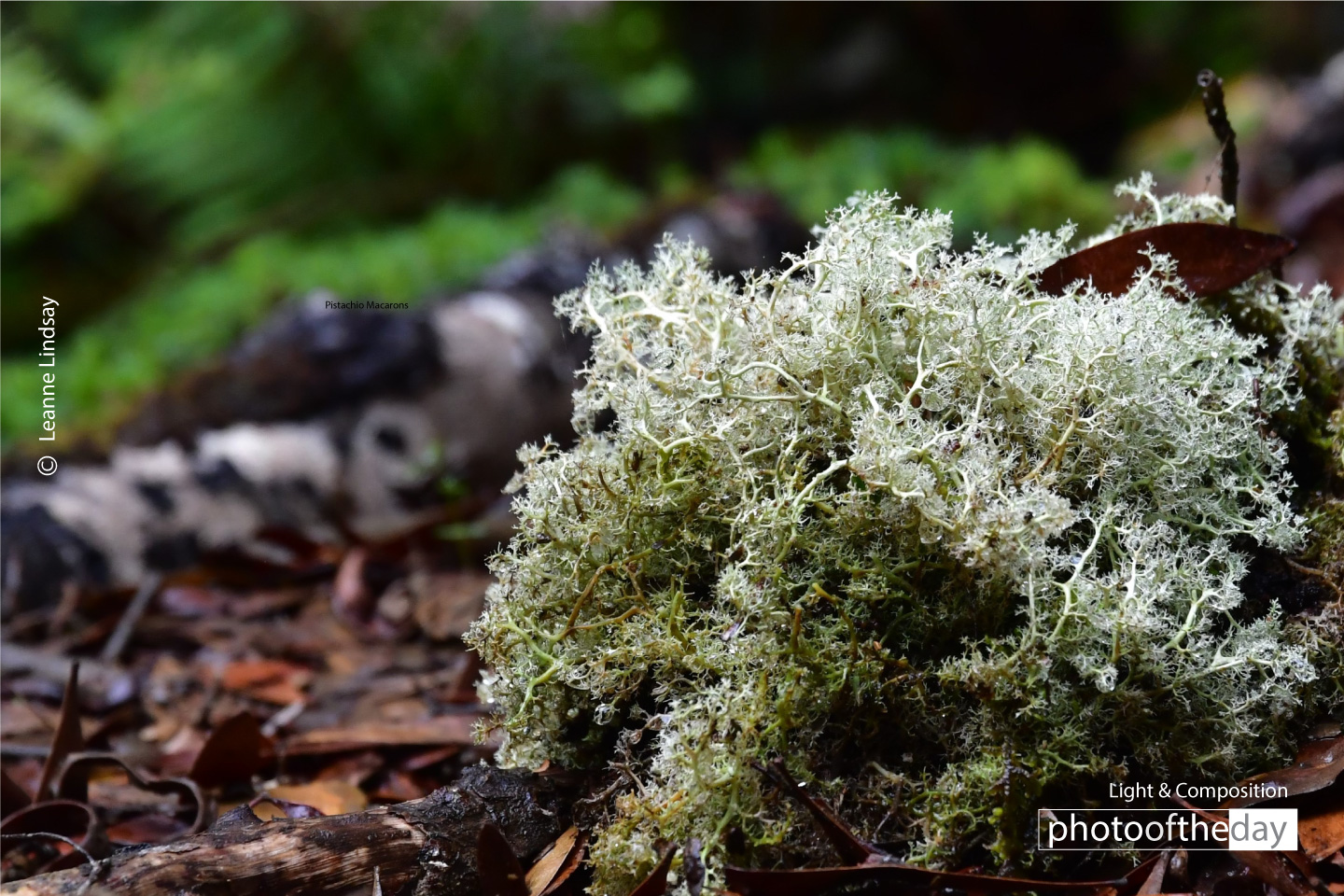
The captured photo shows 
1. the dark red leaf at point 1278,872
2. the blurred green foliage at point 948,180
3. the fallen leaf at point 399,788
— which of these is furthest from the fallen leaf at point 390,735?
the blurred green foliage at point 948,180

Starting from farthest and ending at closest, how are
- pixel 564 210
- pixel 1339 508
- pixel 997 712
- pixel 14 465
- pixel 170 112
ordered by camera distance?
pixel 170 112 → pixel 564 210 → pixel 14 465 → pixel 1339 508 → pixel 997 712

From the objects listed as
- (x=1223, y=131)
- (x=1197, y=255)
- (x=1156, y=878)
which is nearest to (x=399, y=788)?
(x=1156, y=878)

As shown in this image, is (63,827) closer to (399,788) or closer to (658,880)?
(399,788)

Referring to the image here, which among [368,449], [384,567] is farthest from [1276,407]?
[368,449]

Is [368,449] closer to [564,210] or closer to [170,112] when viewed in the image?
[564,210]

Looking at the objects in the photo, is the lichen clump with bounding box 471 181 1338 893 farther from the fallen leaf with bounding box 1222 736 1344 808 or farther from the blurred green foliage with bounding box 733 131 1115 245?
the blurred green foliage with bounding box 733 131 1115 245

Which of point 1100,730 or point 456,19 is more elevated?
point 456,19
